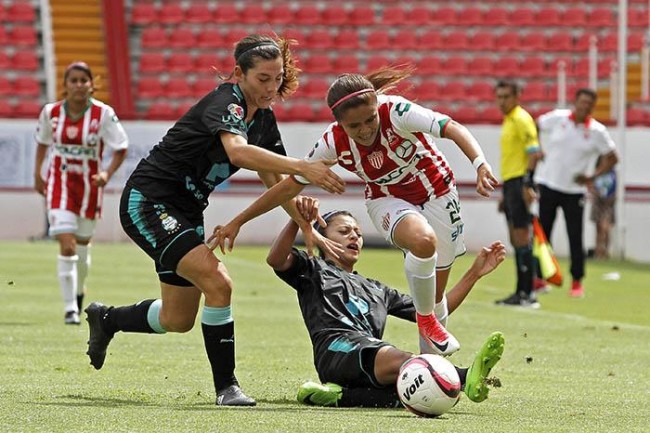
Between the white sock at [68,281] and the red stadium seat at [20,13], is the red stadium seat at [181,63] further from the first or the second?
the white sock at [68,281]

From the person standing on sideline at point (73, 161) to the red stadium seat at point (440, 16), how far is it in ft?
62.1

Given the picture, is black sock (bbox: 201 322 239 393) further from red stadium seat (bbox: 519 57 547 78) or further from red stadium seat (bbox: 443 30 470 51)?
red stadium seat (bbox: 443 30 470 51)

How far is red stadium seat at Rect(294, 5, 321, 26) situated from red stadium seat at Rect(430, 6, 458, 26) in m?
1.97

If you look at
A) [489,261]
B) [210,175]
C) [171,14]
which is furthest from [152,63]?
[210,175]

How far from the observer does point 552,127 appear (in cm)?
1759

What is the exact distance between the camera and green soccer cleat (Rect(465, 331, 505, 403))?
6738 millimetres

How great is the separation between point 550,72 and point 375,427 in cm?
2433

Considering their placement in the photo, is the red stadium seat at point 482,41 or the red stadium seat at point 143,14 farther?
the red stadium seat at point 143,14

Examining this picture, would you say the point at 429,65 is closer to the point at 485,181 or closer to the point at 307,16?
the point at 307,16

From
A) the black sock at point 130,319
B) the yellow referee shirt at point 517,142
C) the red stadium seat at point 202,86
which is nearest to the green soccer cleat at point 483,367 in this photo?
the black sock at point 130,319

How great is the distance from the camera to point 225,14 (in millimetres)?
30984

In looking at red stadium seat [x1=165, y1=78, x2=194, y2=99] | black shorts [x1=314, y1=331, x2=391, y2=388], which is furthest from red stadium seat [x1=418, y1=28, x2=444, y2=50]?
black shorts [x1=314, y1=331, x2=391, y2=388]

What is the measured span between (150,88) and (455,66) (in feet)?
20.6

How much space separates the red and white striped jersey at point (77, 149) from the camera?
40.4 ft
